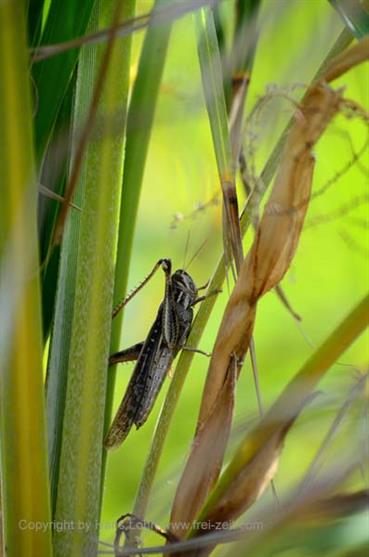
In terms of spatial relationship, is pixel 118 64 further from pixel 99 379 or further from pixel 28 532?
pixel 28 532

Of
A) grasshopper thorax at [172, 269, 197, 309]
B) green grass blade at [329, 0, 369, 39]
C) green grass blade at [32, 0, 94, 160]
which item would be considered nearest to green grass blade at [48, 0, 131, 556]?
green grass blade at [32, 0, 94, 160]

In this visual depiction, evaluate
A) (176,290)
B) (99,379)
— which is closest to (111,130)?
(99,379)

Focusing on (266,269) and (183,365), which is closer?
(266,269)

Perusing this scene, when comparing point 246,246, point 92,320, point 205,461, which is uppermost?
point 246,246

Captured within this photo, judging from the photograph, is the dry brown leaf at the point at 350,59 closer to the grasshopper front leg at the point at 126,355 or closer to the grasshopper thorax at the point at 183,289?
the grasshopper front leg at the point at 126,355

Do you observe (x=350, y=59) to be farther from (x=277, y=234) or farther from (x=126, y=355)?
(x=126, y=355)

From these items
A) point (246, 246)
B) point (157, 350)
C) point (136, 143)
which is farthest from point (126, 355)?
point (246, 246)
